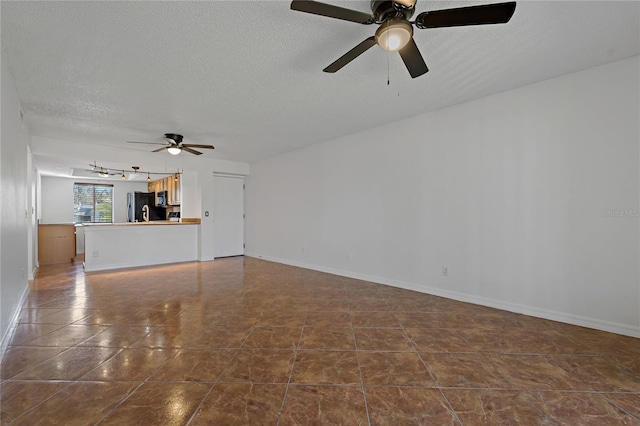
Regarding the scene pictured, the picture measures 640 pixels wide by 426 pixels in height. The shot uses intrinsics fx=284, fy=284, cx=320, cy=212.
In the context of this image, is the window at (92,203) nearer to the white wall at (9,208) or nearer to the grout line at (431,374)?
the white wall at (9,208)

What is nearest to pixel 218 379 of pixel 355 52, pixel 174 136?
pixel 355 52

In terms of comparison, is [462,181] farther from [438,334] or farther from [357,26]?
[357,26]

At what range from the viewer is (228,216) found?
278 inches

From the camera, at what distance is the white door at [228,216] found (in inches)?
272

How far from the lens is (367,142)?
459cm

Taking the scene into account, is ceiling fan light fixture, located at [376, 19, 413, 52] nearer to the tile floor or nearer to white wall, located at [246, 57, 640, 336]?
white wall, located at [246, 57, 640, 336]

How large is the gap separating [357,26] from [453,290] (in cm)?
316

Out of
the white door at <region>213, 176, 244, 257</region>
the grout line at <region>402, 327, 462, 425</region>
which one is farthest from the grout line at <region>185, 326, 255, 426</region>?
the white door at <region>213, 176, 244, 257</region>

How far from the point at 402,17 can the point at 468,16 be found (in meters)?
0.38

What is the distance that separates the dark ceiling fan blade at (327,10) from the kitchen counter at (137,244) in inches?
227

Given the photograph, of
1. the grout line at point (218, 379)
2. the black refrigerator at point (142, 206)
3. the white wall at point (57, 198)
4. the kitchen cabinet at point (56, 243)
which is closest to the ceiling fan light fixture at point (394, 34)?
the grout line at point (218, 379)

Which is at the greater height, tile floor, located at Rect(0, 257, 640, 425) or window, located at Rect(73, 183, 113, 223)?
window, located at Rect(73, 183, 113, 223)

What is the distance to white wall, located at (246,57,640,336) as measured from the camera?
A: 103 inches

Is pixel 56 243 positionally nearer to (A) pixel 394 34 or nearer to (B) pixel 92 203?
(B) pixel 92 203
